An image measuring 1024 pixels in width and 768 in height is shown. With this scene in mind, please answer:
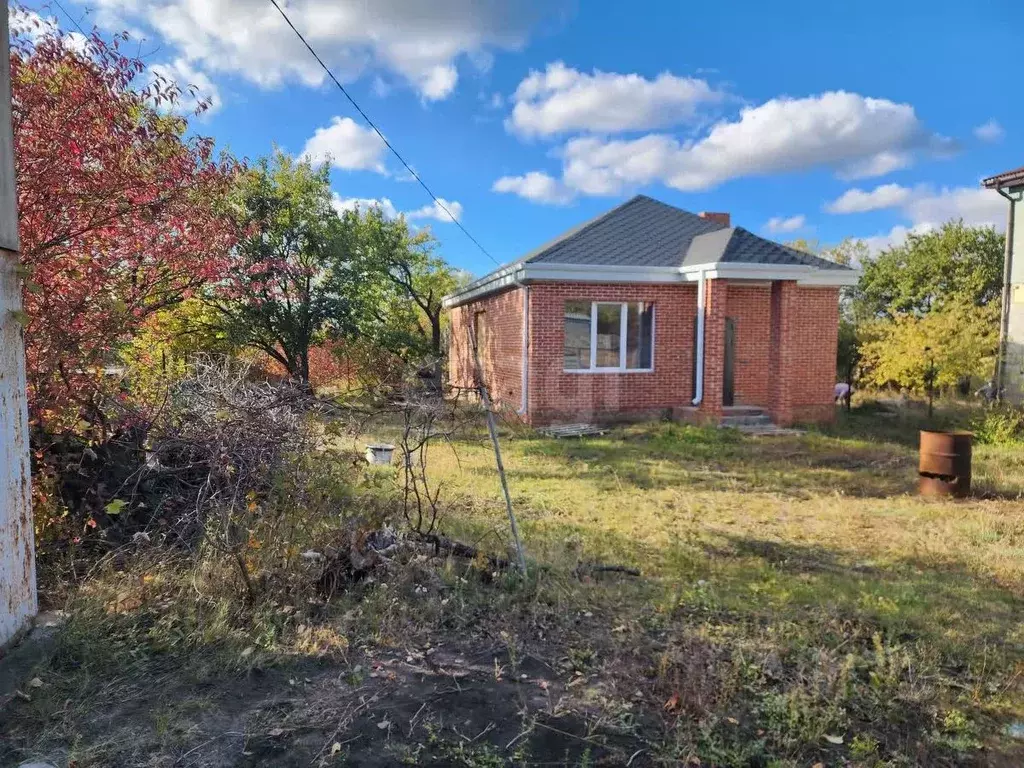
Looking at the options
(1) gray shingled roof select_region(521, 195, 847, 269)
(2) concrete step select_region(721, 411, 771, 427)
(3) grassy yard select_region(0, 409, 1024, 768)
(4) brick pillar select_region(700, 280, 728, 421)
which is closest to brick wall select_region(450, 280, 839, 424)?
(4) brick pillar select_region(700, 280, 728, 421)

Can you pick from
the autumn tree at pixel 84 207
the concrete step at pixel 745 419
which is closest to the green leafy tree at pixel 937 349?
the concrete step at pixel 745 419

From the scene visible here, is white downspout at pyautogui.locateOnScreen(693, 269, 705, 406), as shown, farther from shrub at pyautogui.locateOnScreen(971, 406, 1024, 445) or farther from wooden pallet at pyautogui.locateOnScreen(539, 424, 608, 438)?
shrub at pyautogui.locateOnScreen(971, 406, 1024, 445)

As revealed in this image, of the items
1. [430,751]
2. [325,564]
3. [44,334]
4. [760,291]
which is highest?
[760,291]

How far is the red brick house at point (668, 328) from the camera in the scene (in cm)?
1202

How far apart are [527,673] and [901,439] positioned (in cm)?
1108

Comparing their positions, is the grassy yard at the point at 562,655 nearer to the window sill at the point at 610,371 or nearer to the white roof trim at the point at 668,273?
the window sill at the point at 610,371

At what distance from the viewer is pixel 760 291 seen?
43.5 ft

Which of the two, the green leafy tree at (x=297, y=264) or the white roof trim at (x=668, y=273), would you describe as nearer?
the white roof trim at (x=668, y=273)

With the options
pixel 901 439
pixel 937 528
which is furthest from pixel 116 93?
pixel 901 439

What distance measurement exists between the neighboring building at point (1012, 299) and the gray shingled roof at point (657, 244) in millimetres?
4282

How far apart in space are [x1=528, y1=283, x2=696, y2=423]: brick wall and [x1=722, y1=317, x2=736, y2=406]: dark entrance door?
3.50ft

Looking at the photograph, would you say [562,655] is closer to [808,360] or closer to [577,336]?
[577,336]

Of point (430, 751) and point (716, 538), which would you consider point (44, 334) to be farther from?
point (716, 538)

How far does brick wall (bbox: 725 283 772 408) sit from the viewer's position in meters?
13.2
